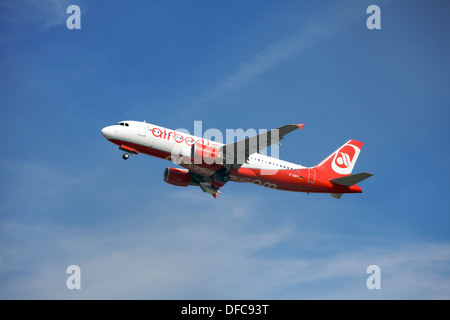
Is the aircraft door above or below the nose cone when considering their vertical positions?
below

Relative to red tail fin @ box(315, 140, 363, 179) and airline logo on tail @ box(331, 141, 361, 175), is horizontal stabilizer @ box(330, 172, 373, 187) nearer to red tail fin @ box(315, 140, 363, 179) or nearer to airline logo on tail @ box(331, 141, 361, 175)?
red tail fin @ box(315, 140, 363, 179)

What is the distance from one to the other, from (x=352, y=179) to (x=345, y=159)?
6.71 m

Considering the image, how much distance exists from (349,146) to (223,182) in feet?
60.6

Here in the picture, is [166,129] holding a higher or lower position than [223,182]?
higher

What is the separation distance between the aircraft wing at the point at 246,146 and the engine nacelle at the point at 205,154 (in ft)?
2.58

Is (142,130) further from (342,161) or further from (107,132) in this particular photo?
(342,161)

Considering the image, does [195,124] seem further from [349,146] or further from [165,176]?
[349,146]

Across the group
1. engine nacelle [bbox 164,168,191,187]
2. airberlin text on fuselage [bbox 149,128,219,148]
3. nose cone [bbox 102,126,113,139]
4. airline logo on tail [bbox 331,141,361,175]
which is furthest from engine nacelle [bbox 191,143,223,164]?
airline logo on tail [bbox 331,141,361,175]

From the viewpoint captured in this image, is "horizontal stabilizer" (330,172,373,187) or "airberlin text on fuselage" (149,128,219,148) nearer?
"airberlin text on fuselage" (149,128,219,148)

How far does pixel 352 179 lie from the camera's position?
189 ft

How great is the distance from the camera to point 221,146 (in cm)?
5544

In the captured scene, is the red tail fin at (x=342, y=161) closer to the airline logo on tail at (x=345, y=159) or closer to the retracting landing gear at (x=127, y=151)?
the airline logo on tail at (x=345, y=159)

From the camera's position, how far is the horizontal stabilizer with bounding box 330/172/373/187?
182 ft

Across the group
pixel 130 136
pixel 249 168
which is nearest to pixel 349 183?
pixel 249 168
